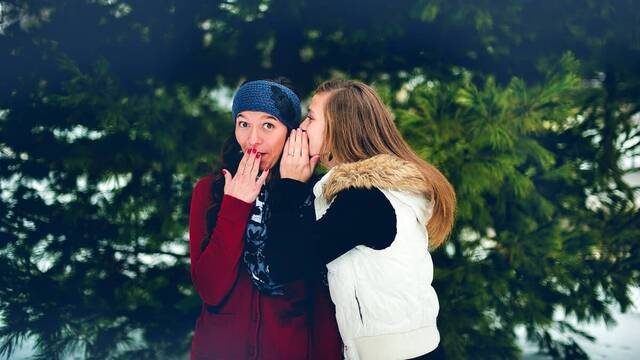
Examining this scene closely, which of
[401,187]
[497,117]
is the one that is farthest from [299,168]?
[497,117]

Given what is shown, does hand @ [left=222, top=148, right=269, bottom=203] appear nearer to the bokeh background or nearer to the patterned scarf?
the patterned scarf

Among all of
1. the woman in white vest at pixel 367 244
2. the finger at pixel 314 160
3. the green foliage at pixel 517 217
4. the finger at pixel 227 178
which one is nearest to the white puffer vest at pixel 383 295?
the woman in white vest at pixel 367 244

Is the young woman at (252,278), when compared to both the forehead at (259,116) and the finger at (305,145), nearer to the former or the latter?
the forehead at (259,116)

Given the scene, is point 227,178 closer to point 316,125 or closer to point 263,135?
point 263,135

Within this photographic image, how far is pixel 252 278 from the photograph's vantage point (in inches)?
102

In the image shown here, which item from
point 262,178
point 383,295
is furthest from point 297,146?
point 383,295

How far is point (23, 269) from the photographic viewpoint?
15.0ft

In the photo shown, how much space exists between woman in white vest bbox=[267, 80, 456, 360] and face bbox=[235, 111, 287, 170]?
0.38ft

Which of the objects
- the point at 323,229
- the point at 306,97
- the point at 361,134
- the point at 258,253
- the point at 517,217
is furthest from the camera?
the point at 306,97

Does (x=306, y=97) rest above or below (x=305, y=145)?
above

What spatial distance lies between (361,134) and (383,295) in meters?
0.61

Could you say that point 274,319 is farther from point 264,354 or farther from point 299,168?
point 299,168

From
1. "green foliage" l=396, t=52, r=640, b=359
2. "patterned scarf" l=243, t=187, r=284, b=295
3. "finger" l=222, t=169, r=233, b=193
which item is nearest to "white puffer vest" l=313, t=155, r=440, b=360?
"patterned scarf" l=243, t=187, r=284, b=295

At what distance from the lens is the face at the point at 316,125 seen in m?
2.68
